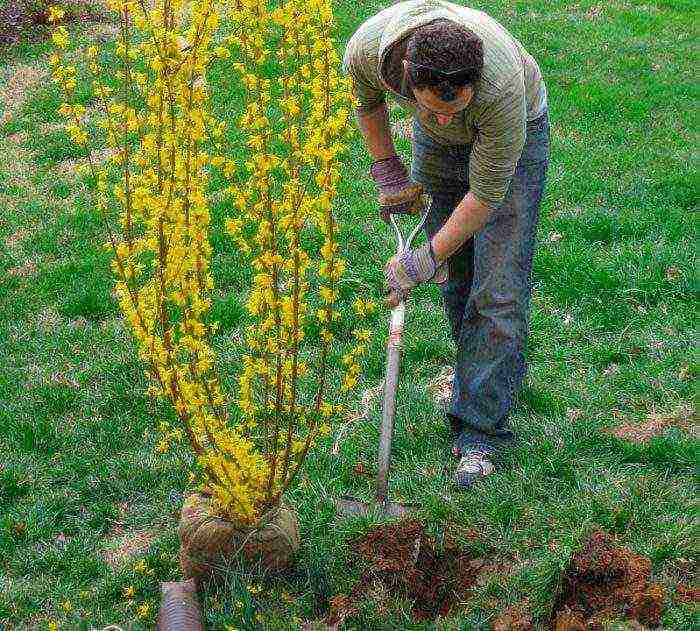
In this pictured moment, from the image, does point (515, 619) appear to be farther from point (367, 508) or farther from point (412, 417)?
point (412, 417)

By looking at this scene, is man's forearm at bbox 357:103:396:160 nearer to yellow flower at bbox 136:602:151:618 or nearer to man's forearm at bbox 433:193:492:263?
man's forearm at bbox 433:193:492:263

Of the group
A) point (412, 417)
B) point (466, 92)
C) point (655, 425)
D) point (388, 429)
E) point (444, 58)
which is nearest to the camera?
point (444, 58)

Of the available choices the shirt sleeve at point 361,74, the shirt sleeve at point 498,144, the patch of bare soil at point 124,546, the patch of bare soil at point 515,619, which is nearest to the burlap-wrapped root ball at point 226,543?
the patch of bare soil at point 124,546

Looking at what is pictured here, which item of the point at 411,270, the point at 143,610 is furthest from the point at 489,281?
the point at 143,610

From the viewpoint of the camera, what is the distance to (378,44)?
3004mm

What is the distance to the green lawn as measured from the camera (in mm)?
3217

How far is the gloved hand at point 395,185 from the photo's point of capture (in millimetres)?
3484

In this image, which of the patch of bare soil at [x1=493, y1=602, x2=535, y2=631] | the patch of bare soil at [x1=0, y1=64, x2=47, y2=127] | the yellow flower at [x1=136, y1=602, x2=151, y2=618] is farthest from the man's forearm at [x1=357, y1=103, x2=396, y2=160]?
the patch of bare soil at [x1=0, y1=64, x2=47, y2=127]

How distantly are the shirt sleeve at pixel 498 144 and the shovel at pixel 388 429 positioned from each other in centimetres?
46

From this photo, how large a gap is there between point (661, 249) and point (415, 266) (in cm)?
251

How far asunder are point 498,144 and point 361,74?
0.60 metres

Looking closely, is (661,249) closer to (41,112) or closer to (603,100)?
(603,100)

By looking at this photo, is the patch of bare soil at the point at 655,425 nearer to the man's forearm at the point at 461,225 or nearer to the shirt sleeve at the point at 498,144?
the man's forearm at the point at 461,225

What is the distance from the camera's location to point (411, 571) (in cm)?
306
